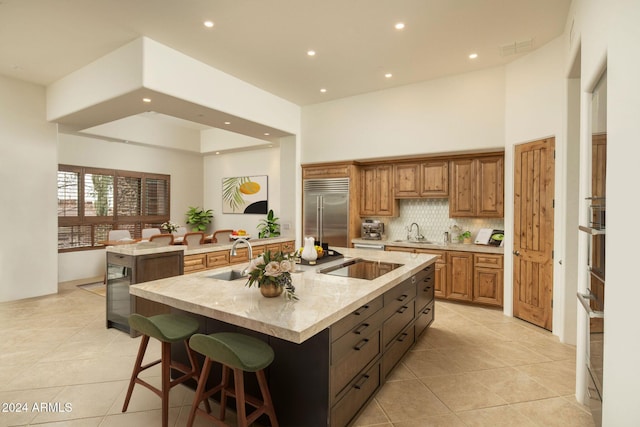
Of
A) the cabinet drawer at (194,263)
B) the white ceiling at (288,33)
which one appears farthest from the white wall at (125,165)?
the cabinet drawer at (194,263)

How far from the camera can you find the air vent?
154 inches

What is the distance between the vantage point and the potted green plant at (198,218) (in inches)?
344

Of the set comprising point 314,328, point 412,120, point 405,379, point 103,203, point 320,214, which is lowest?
point 405,379

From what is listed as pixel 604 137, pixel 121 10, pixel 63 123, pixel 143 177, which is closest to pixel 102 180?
pixel 143 177

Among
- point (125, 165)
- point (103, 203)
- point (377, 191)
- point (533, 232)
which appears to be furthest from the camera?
point (125, 165)

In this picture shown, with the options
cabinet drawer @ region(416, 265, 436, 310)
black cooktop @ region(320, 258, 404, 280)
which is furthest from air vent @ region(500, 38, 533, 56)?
black cooktop @ region(320, 258, 404, 280)

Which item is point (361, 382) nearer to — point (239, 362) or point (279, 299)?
point (279, 299)

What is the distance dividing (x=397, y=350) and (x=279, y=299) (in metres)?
1.43

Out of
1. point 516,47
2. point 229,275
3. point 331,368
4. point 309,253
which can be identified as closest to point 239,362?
point 331,368

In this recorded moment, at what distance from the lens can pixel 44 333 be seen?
383cm

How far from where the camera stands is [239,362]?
1703mm

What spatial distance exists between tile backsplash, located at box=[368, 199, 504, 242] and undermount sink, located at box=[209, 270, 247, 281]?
12.2ft

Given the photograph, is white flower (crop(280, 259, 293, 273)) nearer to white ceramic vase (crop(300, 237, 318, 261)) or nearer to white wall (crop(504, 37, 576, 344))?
white ceramic vase (crop(300, 237, 318, 261))

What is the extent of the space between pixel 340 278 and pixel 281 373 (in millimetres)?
921
